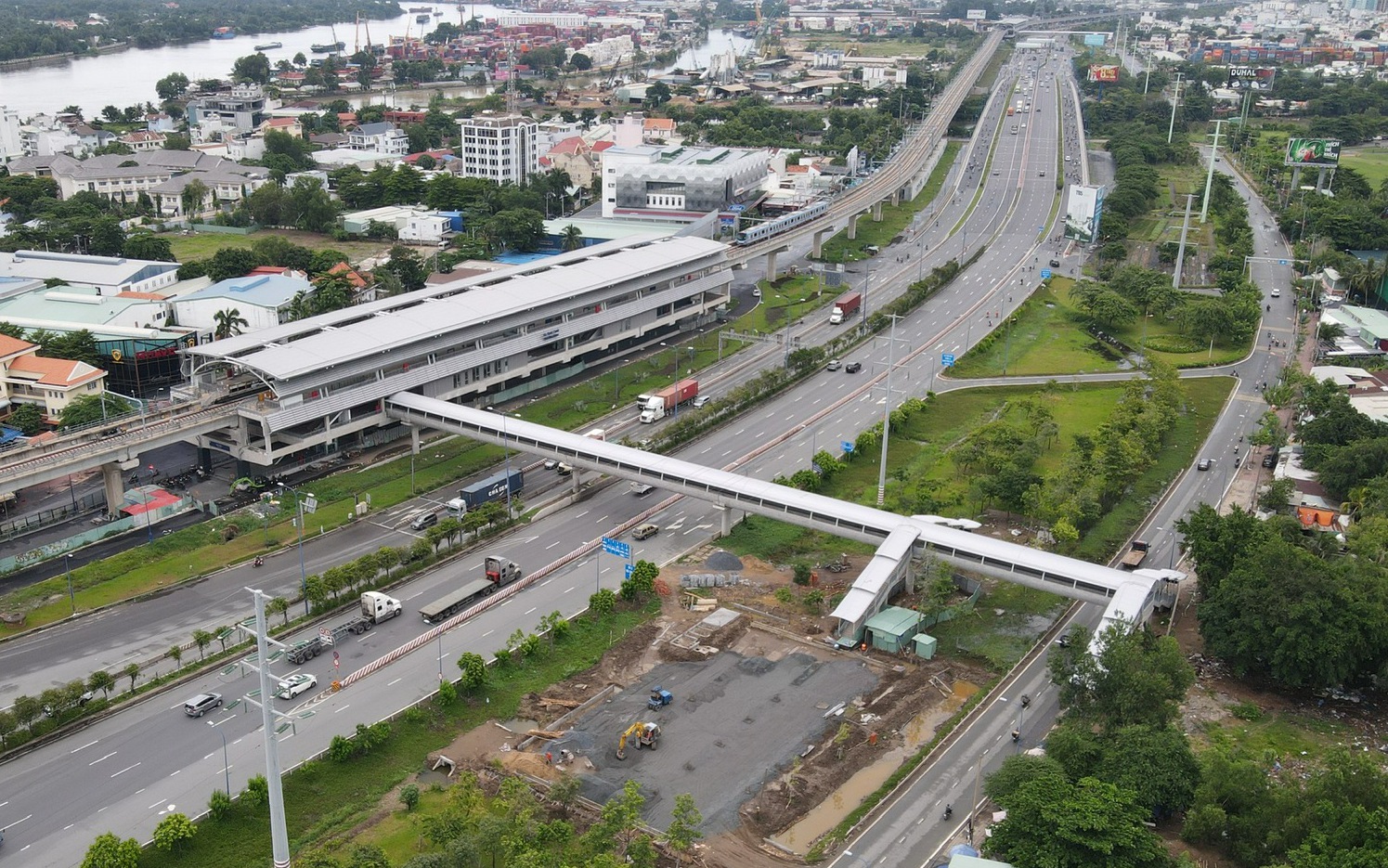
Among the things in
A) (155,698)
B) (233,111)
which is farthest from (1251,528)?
(233,111)

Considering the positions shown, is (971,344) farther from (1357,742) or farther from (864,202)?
(1357,742)

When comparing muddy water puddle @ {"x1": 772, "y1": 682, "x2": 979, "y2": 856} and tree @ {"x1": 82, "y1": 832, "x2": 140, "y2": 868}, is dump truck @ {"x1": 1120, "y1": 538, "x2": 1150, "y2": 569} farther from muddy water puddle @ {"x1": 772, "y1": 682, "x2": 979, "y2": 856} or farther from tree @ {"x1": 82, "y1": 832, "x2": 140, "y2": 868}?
tree @ {"x1": 82, "y1": 832, "x2": 140, "y2": 868}

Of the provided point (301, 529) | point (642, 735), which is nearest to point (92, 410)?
point (301, 529)

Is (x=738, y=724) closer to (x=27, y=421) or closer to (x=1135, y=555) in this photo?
(x=1135, y=555)

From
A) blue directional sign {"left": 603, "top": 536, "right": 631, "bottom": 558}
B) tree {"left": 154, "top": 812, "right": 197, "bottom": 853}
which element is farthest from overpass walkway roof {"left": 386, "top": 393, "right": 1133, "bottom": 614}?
tree {"left": 154, "top": 812, "right": 197, "bottom": 853}

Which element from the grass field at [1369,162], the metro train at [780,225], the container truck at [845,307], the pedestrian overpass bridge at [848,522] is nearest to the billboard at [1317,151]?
the grass field at [1369,162]
